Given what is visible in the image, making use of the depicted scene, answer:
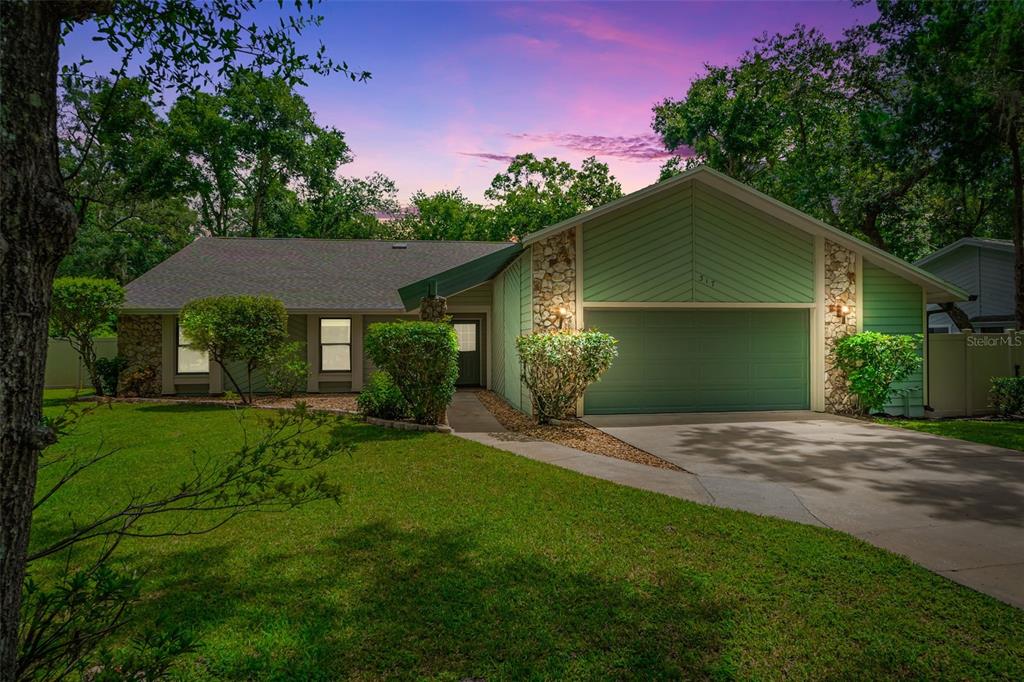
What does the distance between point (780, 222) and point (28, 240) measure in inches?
518

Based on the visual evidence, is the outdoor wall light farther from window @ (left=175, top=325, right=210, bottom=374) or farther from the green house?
window @ (left=175, top=325, right=210, bottom=374)

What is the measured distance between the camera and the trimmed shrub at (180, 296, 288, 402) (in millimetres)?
13469

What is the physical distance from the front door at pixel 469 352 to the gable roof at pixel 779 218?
22.7 ft

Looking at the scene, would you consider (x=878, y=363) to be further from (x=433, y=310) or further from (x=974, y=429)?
(x=433, y=310)

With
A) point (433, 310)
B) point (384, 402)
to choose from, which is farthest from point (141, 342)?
point (433, 310)

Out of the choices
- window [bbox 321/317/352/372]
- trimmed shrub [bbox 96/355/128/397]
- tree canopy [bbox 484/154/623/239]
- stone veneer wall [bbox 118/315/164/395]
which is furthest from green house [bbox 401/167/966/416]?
tree canopy [bbox 484/154/623/239]

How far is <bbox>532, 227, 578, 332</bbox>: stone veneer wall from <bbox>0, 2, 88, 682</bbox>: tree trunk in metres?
9.92

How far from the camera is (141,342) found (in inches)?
642

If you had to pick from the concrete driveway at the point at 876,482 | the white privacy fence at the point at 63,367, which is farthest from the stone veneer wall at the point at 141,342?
the concrete driveway at the point at 876,482

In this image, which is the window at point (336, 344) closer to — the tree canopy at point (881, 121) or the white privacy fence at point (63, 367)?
the white privacy fence at point (63, 367)

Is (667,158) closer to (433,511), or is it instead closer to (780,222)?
(780,222)

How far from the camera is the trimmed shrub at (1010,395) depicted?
39.8 feet

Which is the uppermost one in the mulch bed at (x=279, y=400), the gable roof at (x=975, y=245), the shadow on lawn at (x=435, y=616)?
the gable roof at (x=975, y=245)

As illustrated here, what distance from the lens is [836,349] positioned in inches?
487
